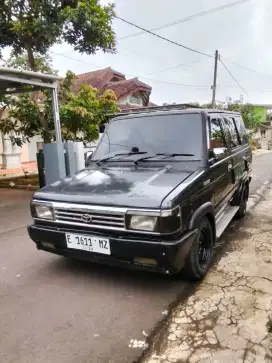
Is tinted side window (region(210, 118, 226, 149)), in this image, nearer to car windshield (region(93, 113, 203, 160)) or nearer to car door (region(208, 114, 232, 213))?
car door (region(208, 114, 232, 213))

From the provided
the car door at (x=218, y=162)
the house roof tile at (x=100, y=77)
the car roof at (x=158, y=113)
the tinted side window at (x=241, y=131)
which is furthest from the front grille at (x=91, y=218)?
the house roof tile at (x=100, y=77)

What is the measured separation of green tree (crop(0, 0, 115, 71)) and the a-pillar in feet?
24.6

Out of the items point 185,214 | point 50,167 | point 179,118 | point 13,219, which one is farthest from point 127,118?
point 50,167

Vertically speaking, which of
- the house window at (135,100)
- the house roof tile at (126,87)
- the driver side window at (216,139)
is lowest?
the driver side window at (216,139)

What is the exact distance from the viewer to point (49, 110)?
9633mm

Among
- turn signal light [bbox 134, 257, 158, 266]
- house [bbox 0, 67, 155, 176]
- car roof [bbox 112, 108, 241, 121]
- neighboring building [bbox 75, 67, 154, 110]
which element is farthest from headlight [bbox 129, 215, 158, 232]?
neighboring building [bbox 75, 67, 154, 110]

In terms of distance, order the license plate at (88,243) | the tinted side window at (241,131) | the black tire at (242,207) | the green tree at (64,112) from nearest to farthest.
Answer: the license plate at (88,243) < the black tire at (242,207) < the tinted side window at (241,131) < the green tree at (64,112)

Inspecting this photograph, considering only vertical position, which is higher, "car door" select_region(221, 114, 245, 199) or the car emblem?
"car door" select_region(221, 114, 245, 199)

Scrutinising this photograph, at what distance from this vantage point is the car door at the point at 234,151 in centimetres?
483

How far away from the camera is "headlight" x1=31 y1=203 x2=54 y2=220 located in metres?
3.26

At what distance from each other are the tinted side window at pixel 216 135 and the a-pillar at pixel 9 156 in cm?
1370

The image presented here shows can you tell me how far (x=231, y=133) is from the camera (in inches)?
200

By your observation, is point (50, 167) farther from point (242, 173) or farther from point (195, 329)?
point (195, 329)

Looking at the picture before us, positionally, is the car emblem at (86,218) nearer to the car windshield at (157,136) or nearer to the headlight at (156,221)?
the headlight at (156,221)
